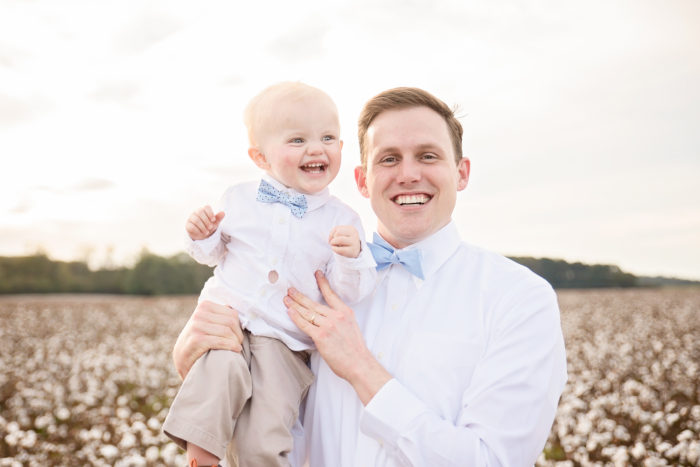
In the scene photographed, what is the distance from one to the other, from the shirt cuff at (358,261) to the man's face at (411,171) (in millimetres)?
342

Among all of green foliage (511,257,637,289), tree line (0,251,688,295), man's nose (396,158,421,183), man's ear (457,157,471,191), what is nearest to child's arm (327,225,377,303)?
man's nose (396,158,421,183)

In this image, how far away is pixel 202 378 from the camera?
2957 millimetres

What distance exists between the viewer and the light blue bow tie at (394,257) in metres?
3.13

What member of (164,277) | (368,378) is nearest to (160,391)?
(368,378)

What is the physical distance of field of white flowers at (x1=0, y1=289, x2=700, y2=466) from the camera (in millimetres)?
6988

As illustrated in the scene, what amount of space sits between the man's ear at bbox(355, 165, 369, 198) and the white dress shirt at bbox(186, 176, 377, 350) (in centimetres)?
22

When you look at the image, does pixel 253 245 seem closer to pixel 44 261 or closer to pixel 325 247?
pixel 325 247

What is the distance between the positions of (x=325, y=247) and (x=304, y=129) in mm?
583

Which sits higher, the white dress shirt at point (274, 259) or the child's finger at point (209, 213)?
the child's finger at point (209, 213)

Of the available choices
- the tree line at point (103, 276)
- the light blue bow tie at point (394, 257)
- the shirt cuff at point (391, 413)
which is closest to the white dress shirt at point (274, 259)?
the light blue bow tie at point (394, 257)

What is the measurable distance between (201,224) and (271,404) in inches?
36.1

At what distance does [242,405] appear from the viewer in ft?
9.61

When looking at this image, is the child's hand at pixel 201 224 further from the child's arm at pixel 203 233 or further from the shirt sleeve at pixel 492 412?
the shirt sleeve at pixel 492 412

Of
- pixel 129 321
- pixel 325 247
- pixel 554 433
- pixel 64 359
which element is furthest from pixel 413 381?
pixel 129 321
